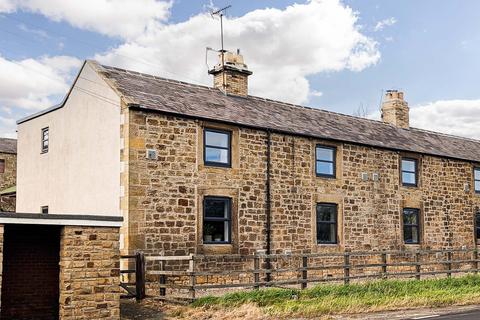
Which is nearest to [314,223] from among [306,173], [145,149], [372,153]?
[306,173]

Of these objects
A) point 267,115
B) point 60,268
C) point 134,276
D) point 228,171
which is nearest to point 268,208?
point 228,171

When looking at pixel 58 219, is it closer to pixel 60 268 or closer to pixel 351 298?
pixel 60 268

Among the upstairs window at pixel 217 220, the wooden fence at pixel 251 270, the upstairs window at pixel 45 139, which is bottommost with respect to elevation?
the wooden fence at pixel 251 270

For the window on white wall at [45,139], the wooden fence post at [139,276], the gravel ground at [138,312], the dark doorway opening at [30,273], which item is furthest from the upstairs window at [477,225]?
the dark doorway opening at [30,273]

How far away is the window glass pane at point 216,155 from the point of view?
19392 mm

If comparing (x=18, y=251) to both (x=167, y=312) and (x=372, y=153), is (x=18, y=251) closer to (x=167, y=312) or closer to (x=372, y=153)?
(x=167, y=312)

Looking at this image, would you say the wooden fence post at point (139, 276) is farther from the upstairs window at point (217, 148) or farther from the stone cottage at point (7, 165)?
the stone cottage at point (7, 165)

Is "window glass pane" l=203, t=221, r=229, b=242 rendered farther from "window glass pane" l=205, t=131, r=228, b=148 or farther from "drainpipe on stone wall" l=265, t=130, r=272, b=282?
"window glass pane" l=205, t=131, r=228, b=148

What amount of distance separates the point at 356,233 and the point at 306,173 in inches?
122

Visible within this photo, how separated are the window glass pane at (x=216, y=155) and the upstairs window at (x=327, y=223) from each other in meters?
4.27

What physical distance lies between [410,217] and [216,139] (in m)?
9.60

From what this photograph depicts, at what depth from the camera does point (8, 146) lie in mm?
43031

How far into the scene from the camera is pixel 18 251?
500 inches

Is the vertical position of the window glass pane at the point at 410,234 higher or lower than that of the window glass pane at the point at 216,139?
lower
